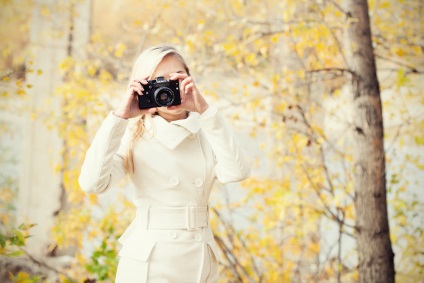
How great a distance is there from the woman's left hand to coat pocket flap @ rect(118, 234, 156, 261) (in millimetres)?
400

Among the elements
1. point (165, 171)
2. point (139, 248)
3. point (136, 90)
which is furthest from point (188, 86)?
point (139, 248)

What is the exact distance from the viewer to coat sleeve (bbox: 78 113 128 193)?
3.96 feet

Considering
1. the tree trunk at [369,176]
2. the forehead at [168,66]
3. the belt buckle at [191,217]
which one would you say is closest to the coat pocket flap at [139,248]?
the belt buckle at [191,217]

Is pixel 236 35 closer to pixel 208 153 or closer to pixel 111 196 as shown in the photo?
pixel 111 196

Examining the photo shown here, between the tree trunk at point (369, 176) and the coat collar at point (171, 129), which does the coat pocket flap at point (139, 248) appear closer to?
the coat collar at point (171, 129)

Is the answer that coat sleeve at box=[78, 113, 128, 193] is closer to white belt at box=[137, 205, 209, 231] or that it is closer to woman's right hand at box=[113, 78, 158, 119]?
woman's right hand at box=[113, 78, 158, 119]

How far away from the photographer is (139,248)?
1.25 metres

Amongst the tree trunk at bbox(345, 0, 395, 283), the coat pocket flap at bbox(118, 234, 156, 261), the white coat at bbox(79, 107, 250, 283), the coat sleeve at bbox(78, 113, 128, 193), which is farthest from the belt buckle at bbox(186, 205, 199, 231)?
the tree trunk at bbox(345, 0, 395, 283)

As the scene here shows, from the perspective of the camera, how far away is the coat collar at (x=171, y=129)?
4.28 ft

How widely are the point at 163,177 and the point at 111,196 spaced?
2.55 meters

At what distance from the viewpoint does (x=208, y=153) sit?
4.54ft

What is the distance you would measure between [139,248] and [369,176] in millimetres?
1412

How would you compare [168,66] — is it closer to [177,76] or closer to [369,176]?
[177,76]

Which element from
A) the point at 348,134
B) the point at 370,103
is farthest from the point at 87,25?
the point at 370,103
